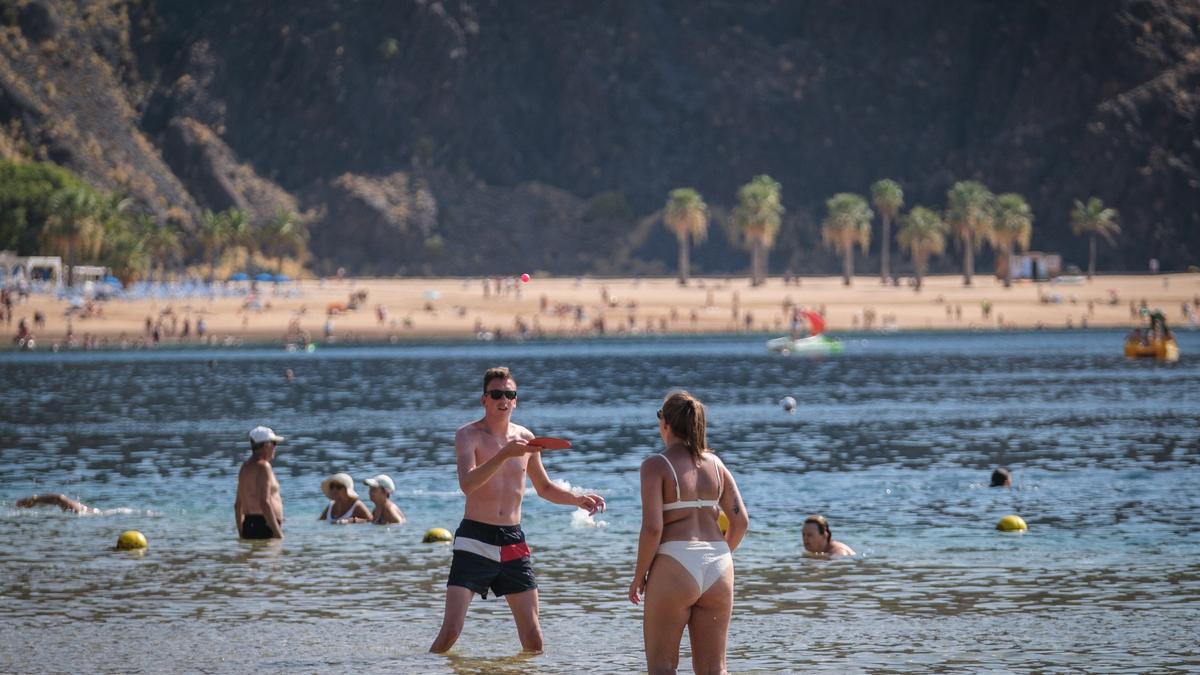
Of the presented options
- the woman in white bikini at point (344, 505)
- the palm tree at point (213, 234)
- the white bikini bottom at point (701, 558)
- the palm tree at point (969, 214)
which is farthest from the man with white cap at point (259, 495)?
the palm tree at point (213, 234)

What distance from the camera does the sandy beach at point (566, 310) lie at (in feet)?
386

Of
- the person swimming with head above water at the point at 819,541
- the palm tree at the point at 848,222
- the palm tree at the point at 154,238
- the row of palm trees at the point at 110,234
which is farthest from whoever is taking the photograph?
the palm tree at the point at 848,222

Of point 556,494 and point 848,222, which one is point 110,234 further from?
point 556,494

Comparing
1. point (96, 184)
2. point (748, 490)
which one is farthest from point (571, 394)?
point (96, 184)

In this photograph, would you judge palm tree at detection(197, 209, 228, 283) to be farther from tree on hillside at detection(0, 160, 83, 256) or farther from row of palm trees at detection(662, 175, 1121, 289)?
row of palm trees at detection(662, 175, 1121, 289)

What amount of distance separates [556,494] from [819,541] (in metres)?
10.6

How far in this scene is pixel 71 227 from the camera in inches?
5231

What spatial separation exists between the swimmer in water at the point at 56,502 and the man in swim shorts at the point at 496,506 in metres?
15.7

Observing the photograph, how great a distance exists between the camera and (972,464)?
37.6 metres

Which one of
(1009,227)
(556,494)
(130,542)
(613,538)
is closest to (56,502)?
(130,542)

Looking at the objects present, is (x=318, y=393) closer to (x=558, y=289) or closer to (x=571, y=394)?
(x=571, y=394)

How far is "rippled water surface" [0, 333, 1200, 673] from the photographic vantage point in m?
16.2

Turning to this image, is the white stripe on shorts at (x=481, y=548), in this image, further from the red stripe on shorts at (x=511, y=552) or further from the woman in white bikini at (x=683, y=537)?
the woman in white bikini at (x=683, y=537)

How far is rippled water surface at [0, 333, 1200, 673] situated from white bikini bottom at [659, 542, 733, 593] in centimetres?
438
